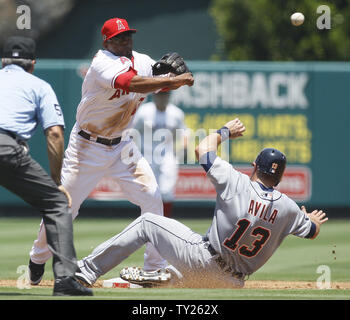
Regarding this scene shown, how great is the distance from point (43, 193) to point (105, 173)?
5.86 feet

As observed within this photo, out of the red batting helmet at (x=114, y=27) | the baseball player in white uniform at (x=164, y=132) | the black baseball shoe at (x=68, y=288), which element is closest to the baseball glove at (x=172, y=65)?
the red batting helmet at (x=114, y=27)

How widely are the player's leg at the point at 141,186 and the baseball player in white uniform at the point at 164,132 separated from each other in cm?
563

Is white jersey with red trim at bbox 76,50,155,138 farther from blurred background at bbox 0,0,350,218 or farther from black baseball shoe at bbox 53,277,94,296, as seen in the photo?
blurred background at bbox 0,0,350,218

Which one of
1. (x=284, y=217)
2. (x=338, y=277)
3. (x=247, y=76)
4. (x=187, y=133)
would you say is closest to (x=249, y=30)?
(x=247, y=76)

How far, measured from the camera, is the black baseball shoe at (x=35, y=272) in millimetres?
7461

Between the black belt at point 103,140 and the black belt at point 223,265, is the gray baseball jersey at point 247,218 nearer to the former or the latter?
the black belt at point 223,265

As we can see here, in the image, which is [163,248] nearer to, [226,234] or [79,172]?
[226,234]

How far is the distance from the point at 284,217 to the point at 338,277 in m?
2.41

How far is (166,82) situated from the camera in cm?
703

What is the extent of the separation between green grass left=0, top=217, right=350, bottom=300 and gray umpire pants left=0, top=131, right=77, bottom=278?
29cm

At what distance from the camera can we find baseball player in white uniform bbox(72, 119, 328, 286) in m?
6.32

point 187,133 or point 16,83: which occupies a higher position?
point 16,83
